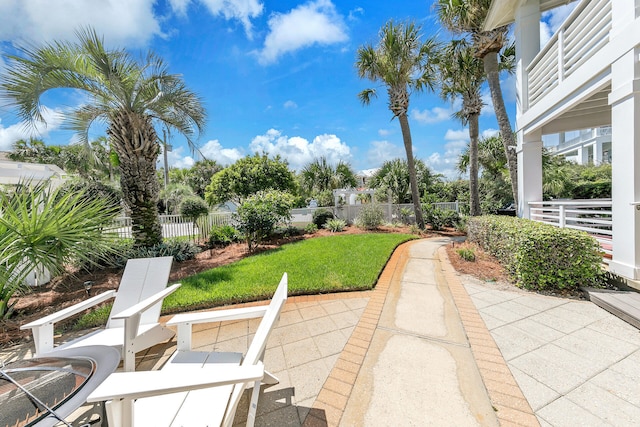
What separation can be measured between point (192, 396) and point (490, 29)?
11594 millimetres

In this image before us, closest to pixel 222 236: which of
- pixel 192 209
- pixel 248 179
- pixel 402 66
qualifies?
pixel 192 209

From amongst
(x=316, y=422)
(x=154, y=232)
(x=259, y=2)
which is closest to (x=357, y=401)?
(x=316, y=422)

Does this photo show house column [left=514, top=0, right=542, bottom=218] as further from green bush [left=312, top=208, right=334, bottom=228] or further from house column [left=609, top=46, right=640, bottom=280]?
green bush [left=312, top=208, right=334, bottom=228]

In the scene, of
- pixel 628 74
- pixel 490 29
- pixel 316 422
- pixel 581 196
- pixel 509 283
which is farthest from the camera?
pixel 581 196

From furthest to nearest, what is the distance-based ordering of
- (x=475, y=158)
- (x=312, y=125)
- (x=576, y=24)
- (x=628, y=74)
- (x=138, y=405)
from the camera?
1. (x=312, y=125)
2. (x=475, y=158)
3. (x=576, y=24)
4. (x=628, y=74)
5. (x=138, y=405)

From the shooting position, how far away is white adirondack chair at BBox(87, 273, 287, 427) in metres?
1.15

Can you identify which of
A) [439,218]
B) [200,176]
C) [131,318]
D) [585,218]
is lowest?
[439,218]

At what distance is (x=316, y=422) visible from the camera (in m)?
1.86

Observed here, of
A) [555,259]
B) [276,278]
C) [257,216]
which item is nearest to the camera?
[555,259]

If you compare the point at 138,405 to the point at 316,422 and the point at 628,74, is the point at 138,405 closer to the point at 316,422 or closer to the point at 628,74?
the point at 316,422

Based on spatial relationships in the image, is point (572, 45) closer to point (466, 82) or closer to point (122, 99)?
point (466, 82)

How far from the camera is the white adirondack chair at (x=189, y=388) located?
115 centimetres

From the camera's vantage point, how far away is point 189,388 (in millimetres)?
1199

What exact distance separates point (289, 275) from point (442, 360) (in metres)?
3.20
